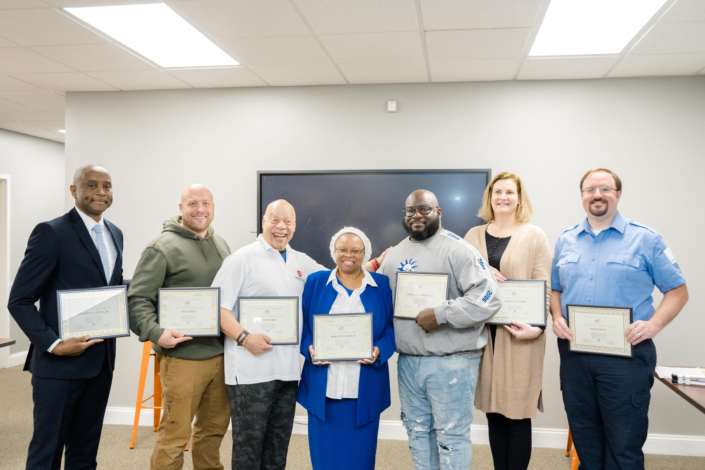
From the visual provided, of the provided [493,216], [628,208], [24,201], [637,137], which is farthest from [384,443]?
[24,201]

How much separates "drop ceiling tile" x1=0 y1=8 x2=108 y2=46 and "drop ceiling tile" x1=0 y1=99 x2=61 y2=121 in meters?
1.86

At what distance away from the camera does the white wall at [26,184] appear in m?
5.52

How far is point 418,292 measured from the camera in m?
2.05

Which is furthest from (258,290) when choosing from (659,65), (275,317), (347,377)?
(659,65)

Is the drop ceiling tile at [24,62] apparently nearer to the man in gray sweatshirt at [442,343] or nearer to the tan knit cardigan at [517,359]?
the man in gray sweatshirt at [442,343]

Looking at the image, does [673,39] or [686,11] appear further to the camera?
[673,39]

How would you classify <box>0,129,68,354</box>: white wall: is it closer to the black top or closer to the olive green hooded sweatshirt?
the olive green hooded sweatshirt

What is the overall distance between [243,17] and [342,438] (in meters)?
2.26

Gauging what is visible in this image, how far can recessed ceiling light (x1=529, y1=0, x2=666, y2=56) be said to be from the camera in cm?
249

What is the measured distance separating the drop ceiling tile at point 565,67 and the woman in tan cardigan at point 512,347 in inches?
52.5

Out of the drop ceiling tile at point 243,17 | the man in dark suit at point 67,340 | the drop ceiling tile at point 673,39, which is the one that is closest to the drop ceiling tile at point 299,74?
the drop ceiling tile at point 243,17

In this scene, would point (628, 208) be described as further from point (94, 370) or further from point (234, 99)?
point (94, 370)

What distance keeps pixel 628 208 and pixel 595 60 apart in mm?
1127

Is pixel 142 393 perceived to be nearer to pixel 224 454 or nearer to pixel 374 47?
pixel 224 454
